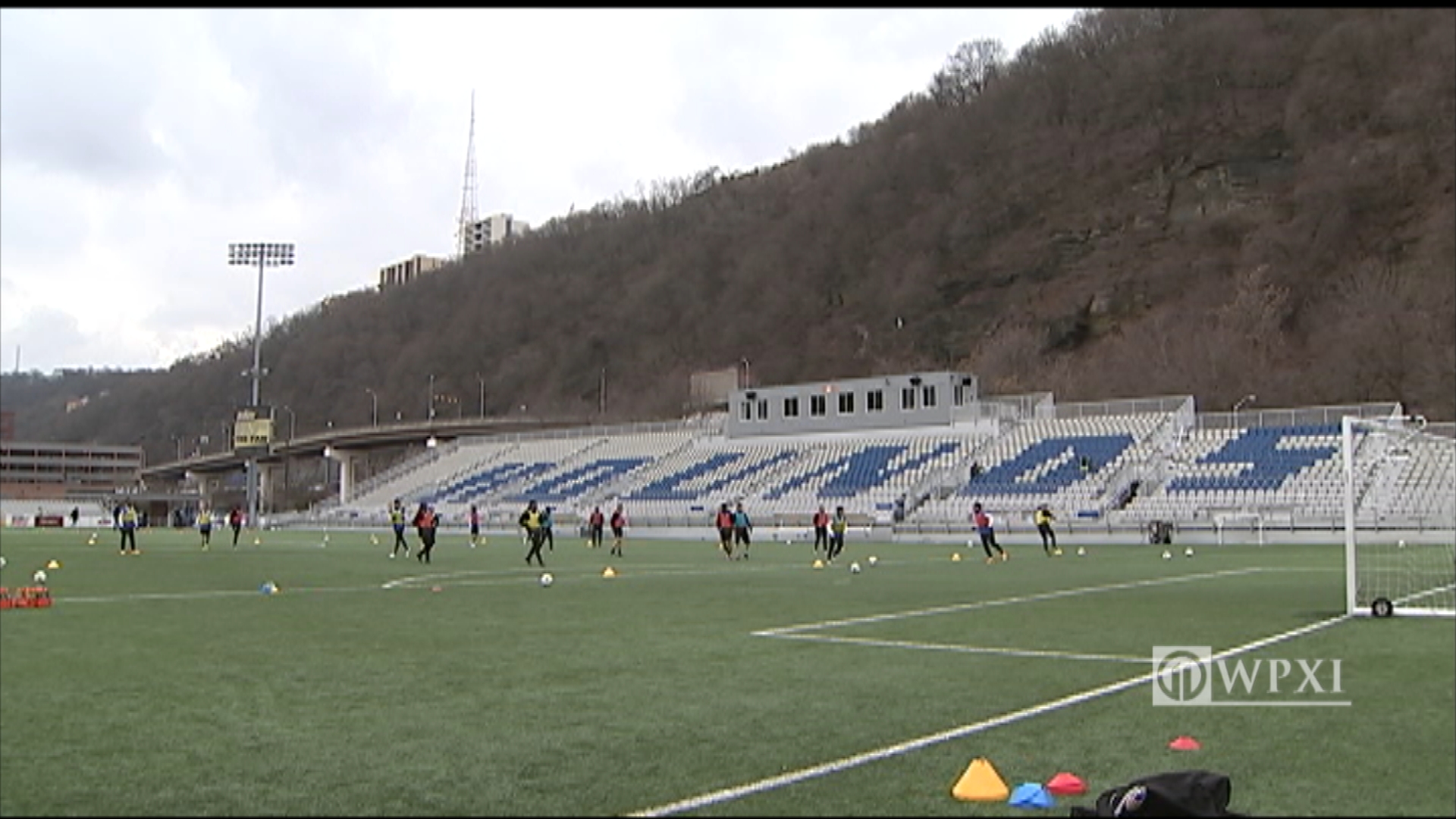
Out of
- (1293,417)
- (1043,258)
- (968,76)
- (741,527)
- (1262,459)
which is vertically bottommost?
(741,527)

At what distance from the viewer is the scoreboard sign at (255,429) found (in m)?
68.6

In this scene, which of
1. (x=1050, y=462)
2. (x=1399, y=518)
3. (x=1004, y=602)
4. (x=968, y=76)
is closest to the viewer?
(x=1004, y=602)

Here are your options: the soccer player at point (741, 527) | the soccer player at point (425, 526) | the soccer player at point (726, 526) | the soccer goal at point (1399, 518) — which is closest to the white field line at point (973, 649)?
the soccer goal at point (1399, 518)

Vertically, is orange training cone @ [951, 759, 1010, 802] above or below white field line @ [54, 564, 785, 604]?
below

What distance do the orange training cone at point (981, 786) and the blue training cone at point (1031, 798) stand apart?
0.08 metres

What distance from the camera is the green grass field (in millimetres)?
6488

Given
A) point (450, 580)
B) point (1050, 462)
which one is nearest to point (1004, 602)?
point (450, 580)

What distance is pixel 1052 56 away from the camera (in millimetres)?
120125

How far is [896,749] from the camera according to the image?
7.50 m

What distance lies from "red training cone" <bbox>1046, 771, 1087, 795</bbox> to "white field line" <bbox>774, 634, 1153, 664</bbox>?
5207 millimetres

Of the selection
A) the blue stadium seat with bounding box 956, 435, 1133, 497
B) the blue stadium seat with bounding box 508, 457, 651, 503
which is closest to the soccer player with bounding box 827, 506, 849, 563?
the blue stadium seat with bounding box 956, 435, 1133, 497

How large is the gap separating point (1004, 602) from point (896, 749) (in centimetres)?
1125

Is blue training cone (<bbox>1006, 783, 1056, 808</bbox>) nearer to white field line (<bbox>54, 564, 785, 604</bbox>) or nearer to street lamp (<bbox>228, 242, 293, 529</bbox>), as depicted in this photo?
white field line (<bbox>54, 564, 785, 604</bbox>)

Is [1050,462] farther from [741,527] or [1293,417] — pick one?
[741,527]
